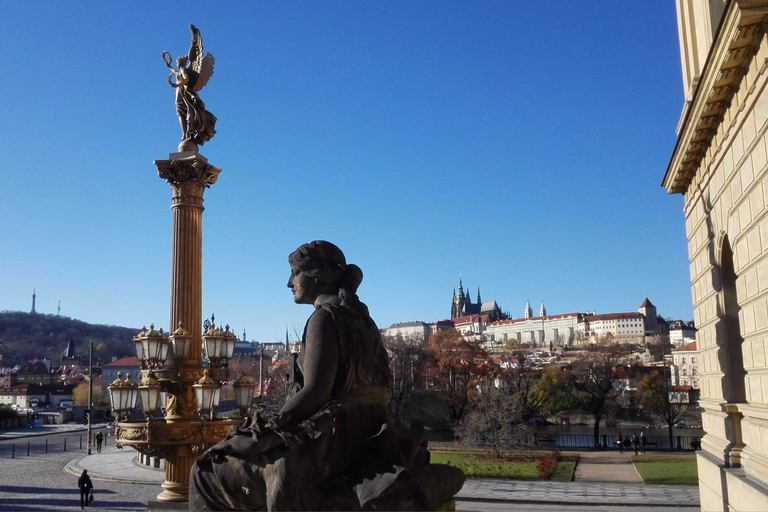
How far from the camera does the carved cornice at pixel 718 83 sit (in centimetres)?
793

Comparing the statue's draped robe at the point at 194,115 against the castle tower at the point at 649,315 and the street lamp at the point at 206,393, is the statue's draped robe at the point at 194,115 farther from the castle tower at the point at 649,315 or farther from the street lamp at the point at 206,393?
the castle tower at the point at 649,315

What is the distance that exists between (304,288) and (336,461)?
1.34 meters

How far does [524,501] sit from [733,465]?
1112cm

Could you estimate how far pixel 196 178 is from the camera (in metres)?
14.4

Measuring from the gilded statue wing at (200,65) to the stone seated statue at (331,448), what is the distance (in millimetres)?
11255

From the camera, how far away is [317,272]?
5281 mm

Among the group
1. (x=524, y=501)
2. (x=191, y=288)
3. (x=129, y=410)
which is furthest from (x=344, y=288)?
(x=524, y=501)

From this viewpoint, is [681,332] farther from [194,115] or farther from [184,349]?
[184,349]

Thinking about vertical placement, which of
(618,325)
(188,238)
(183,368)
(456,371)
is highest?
(618,325)

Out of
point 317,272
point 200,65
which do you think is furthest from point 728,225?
point 200,65

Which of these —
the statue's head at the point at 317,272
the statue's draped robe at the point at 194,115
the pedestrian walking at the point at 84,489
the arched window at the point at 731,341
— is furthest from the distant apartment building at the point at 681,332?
the statue's head at the point at 317,272

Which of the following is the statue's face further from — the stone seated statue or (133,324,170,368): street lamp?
(133,324,170,368): street lamp

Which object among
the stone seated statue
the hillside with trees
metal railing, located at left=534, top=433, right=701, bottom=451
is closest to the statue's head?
the stone seated statue

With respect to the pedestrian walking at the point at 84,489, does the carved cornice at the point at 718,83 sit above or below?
above
